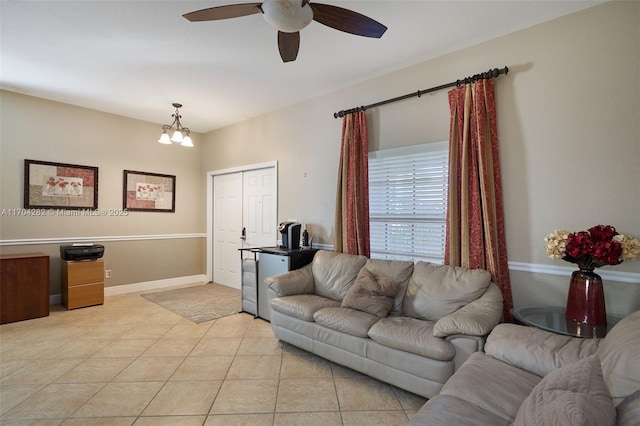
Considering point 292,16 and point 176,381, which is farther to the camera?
point 176,381

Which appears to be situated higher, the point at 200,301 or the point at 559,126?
the point at 559,126

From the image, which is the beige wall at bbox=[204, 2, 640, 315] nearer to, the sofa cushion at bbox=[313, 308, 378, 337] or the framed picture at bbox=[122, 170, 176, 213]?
the sofa cushion at bbox=[313, 308, 378, 337]

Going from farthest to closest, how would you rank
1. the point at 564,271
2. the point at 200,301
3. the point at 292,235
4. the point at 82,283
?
the point at 200,301 < the point at 82,283 < the point at 292,235 < the point at 564,271

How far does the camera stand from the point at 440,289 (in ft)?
8.48

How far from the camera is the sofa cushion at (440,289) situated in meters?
2.46

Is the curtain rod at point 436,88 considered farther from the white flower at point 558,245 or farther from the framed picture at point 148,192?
the framed picture at point 148,192

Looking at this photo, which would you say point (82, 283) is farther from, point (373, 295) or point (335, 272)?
point (373, 295)

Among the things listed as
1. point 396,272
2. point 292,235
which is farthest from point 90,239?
point 396,272

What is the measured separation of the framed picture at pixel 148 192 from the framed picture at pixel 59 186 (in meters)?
0.46

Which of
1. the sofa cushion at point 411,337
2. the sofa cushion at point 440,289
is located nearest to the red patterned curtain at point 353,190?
the sofa cushion at point 440,289

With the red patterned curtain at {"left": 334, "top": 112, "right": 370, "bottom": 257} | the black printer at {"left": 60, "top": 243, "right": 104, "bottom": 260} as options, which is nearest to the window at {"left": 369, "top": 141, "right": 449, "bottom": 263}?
the red patterned curtain at {"left": 334, "top": 112, "right": 370, "bottom": 257}

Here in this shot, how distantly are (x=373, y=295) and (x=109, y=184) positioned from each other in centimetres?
456

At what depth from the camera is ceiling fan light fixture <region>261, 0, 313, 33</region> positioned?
1.72 m

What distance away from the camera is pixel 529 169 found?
2.57m
